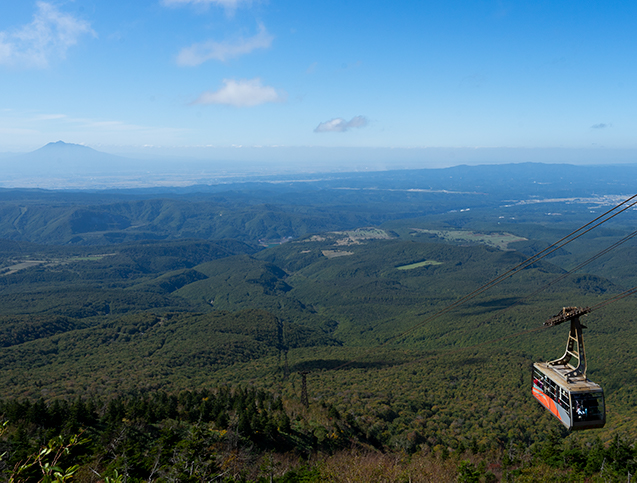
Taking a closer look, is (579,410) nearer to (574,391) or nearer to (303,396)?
(574,391)

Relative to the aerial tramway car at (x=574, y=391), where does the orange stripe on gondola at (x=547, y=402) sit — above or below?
below

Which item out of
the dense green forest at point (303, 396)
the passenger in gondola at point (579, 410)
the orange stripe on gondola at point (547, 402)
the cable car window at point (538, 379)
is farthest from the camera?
the dense green forest at point (303, 396)

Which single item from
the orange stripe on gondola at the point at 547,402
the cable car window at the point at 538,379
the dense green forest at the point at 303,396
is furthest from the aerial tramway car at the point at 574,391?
the dense green forest at the point at 303,396

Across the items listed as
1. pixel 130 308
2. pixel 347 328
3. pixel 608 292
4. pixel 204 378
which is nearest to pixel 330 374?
pixel 204 378

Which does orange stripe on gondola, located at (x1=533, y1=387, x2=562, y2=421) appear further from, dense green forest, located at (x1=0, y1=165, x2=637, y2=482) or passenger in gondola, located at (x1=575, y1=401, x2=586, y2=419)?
dense green forest, located at (x1=0, y1=165, x2=637, y2=482)

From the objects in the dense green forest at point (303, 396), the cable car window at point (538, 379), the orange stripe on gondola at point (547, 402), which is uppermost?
the cable car window at point (538, 379)

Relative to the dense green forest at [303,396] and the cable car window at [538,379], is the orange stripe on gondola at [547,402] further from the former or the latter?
the dense green forest at [303,396]

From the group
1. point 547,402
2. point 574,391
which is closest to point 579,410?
point 574,391
